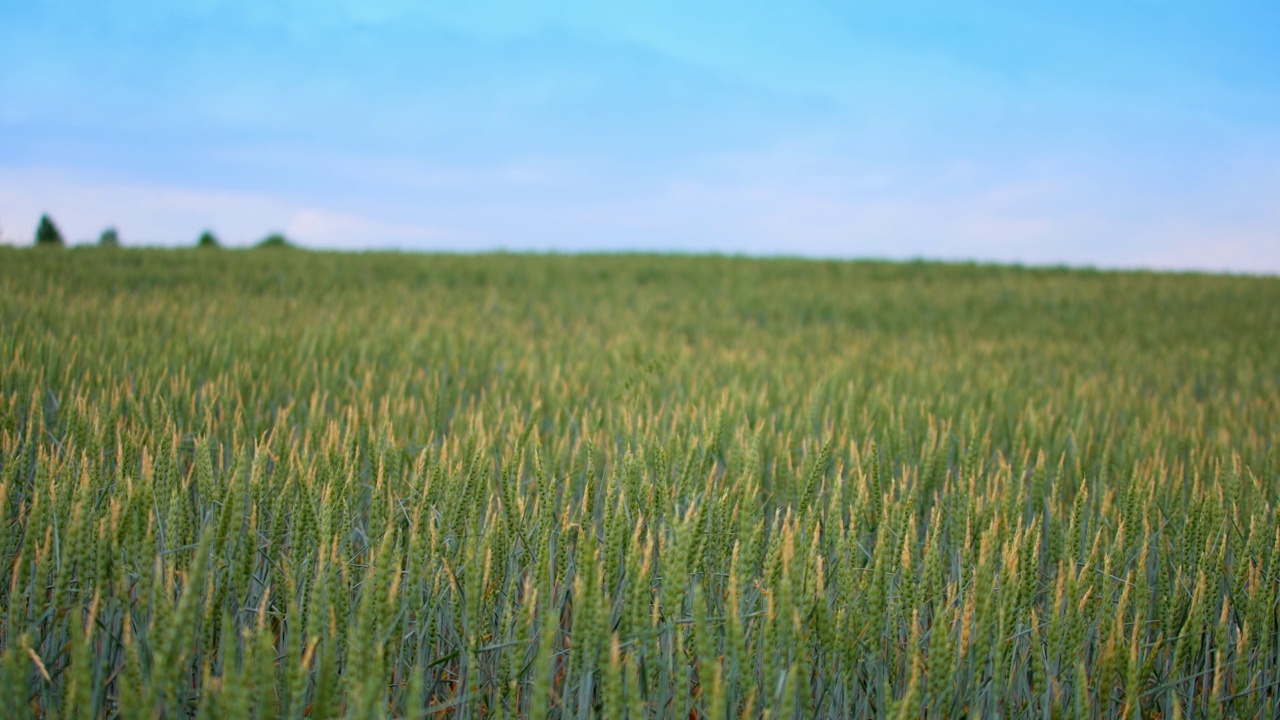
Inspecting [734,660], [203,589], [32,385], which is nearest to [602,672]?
[734,660]

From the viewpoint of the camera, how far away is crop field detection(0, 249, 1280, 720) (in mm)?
1059

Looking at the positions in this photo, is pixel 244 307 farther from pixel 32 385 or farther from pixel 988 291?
pixel 988 291

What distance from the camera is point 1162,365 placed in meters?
5.78

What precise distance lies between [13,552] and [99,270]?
8.62 metres

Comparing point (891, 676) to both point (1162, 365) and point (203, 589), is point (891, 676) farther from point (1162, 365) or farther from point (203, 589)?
point (1162, 365)

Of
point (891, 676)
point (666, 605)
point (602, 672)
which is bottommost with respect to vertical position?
point (891, 676)

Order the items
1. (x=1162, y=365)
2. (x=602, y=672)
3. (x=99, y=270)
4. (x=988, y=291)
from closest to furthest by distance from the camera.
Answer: (x=602, y=672) → (x=1162, y=365) → (x=99, y=270) → (x=988, y=291)

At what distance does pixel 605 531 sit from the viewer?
1457 mm

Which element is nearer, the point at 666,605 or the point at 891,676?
the point at 666,605

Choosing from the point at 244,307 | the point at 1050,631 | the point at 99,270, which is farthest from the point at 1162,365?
the point at 99,270

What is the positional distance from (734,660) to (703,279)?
10.8m

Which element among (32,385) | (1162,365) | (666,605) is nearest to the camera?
(666,605)

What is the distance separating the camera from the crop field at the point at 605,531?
106 cm

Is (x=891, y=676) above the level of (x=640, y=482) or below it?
below
